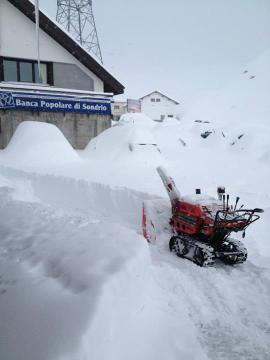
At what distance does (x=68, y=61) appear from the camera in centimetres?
1602

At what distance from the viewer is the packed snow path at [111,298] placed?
7.11 feet

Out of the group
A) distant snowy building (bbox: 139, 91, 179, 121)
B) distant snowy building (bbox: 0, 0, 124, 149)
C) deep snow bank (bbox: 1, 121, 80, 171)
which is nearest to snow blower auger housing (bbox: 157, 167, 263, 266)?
deep snow bank (bbox: 1, 121, 80, 171)

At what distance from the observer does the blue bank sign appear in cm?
1370

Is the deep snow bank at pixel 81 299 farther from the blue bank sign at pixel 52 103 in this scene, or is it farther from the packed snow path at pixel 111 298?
the blue bank sign at pixel 52 103

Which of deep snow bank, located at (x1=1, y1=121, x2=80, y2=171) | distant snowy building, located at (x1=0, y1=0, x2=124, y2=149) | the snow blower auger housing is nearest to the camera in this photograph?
the snow blower auger housing

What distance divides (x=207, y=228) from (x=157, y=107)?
2160 inches

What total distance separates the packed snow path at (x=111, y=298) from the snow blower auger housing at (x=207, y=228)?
26 cm

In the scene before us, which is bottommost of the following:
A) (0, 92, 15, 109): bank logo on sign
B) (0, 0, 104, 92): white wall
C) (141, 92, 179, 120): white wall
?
(0, 92, 15, 109): bank logo on sign

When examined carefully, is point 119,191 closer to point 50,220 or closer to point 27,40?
point 50,220

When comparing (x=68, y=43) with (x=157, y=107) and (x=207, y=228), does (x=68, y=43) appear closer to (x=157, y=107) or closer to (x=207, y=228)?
(x=207, y=228)

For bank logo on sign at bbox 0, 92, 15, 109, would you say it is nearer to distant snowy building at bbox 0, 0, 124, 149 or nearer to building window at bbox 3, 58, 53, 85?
distant snowy building at bbox 0, 0, 124, 149

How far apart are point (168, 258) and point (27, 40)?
48.8 feet

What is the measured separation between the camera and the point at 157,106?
5766 cm

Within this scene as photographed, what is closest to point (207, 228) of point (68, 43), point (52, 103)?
point (52, 103)
